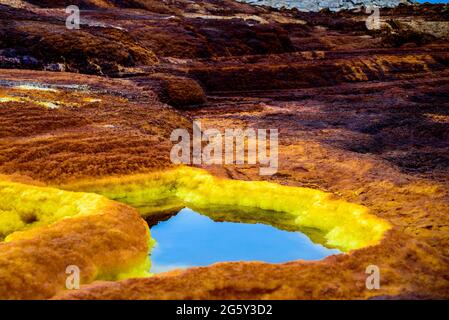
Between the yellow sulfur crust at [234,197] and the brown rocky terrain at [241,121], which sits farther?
the yellow sulfur crust at [234,197]

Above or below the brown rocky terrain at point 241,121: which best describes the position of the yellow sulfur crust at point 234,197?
below

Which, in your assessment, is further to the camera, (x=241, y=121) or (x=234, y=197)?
(x=241, y=121)

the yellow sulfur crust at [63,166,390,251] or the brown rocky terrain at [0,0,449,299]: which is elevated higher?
the brown rocky terrain at [0,0,449,299]

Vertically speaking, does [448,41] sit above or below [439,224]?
above

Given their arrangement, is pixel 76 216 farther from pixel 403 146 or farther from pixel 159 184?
pixel 403 146

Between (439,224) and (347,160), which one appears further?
(347,160)

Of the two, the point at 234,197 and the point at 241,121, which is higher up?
the point at 241,121

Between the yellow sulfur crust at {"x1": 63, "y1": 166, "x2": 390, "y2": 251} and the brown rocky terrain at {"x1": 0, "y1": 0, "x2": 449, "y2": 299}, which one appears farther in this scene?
the yellow sulfur crust at {"x1": 63, "y1": 166, "x2": 390, "y2": 251}
